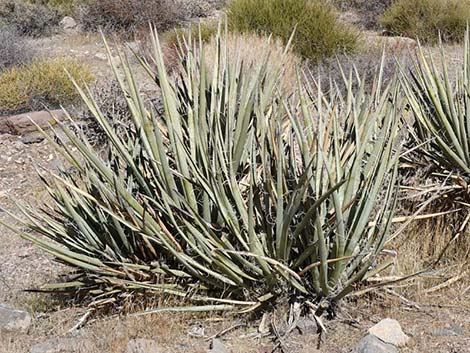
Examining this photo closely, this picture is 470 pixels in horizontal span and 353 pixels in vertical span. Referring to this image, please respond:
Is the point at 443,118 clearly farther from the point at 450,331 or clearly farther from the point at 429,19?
the point at 429,19

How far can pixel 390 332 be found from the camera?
3859 millimetres

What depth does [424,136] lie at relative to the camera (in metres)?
5.22

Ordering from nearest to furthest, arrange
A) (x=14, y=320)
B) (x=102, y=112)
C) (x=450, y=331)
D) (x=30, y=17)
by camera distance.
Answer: (x=450, y=331) → (x=14, y=320) → (x=102, y=112) → (x=30, y=17)

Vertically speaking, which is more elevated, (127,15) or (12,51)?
(12,51)

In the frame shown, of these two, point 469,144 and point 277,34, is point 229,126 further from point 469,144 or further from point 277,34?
point 277,34

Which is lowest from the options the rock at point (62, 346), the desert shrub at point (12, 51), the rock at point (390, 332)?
the desert shrub at point (12, 51)

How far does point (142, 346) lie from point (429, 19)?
40.7 ft

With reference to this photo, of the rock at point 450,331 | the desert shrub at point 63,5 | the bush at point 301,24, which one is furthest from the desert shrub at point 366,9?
the rock at point 450,331

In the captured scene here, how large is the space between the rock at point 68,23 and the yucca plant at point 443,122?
12285 millimetres

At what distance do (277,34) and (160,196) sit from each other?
8.60 meters

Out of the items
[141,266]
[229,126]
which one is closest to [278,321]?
[141,266]

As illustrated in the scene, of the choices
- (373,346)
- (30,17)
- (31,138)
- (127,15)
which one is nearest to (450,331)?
(373,346)

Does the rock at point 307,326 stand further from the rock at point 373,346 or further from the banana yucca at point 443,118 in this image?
the banana yucca at point 443,118

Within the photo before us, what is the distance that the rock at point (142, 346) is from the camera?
3.82 m
